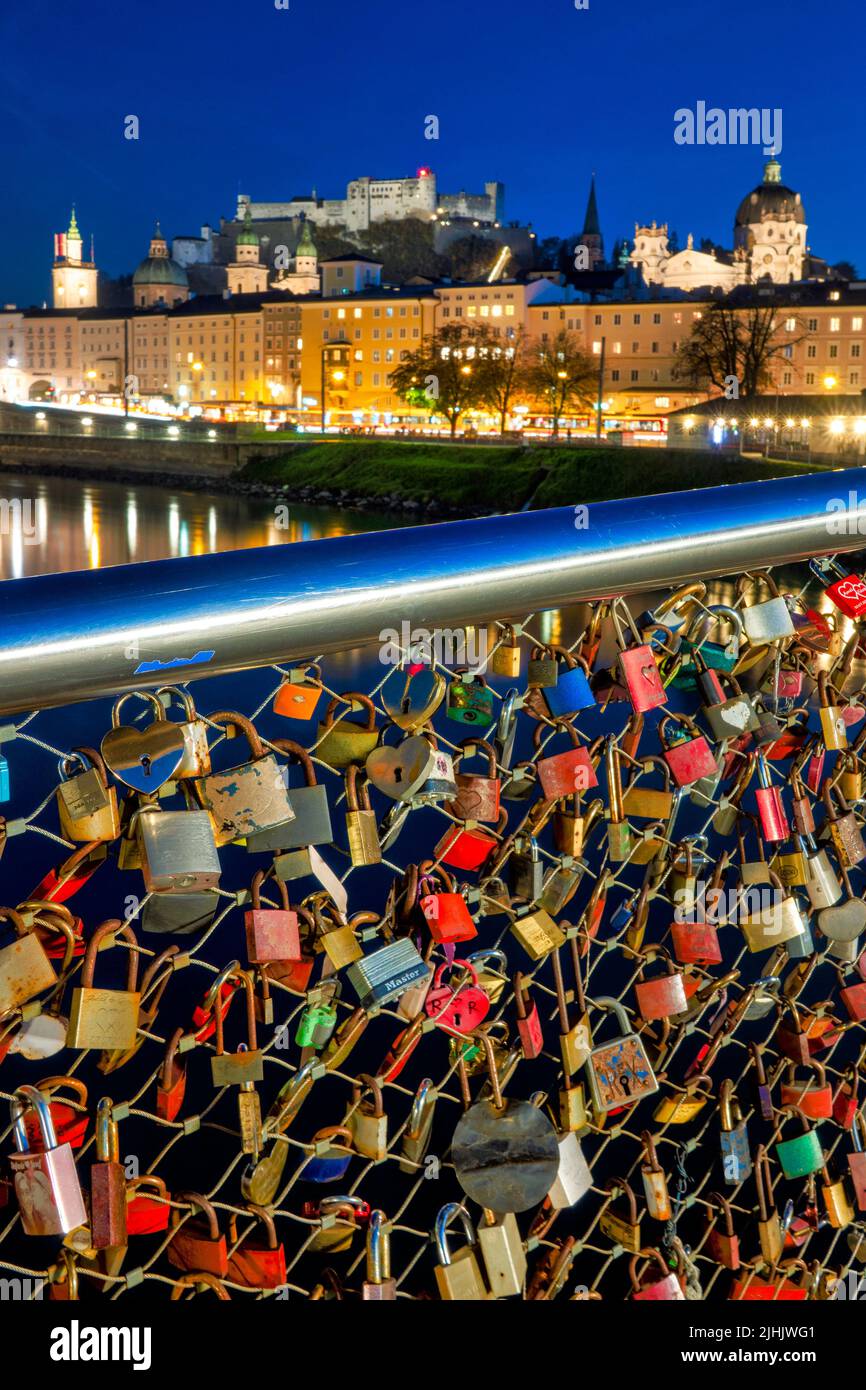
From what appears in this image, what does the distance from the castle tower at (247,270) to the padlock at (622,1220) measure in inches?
3934

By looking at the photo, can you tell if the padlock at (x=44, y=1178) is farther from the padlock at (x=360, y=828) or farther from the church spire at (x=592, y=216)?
the church spire at (x=592, y=216)

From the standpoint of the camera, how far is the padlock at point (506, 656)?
1.48 m

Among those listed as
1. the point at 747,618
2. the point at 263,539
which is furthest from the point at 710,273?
the point at 747,618

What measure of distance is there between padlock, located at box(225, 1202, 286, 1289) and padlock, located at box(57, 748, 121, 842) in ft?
1.64

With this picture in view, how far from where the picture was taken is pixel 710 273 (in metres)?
80.6

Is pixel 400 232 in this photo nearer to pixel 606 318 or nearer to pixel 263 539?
pixel 606 318

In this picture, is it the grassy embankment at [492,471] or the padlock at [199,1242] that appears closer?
the padlock at [199,1242]

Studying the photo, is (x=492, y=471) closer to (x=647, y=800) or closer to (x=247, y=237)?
(x=647, y=800)

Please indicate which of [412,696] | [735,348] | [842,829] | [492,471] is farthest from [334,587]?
[735,348]

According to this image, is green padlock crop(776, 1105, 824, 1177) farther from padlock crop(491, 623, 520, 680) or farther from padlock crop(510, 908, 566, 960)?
padlock crop(491, 623, 520, 680)

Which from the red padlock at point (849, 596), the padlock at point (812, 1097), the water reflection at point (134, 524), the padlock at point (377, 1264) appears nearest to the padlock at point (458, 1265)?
the padlock at point (377, 1264)

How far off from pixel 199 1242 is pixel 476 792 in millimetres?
550

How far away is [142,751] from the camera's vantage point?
1076 millimetres
